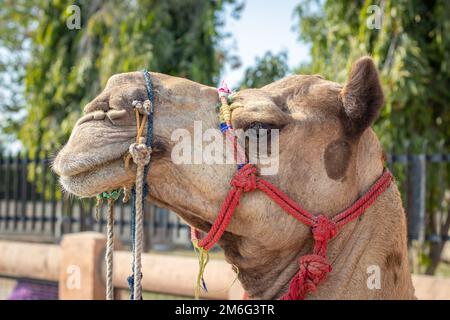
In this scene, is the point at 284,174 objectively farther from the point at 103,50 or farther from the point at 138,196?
the point at 103,50

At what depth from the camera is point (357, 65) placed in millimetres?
2215

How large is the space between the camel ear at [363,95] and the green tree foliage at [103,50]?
9.28 metres

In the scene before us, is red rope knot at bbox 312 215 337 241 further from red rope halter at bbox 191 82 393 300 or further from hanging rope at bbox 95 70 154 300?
hanging rope at bbox 95 70 154 300

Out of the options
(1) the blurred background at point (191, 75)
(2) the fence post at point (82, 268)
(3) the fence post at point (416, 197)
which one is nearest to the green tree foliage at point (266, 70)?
(1) the blurred background at point (191, 75)

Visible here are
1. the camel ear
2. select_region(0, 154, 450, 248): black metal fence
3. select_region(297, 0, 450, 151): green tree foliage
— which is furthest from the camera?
select_region(297, 0, 450, 151): green tree foliage

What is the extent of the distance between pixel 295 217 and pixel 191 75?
9983 millimetres

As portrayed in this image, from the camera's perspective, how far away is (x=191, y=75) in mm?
11922

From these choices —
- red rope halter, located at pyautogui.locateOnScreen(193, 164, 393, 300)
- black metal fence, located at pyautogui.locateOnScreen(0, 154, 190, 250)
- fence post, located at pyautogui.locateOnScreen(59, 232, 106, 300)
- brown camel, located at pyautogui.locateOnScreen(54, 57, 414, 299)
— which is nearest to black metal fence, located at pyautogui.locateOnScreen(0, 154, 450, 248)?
black metal fence, located at pyautogui.locateOnScreen(0, 154, 190, 250)

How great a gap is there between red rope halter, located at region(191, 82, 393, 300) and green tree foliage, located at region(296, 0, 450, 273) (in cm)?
616

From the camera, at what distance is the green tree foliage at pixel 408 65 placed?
821 cm

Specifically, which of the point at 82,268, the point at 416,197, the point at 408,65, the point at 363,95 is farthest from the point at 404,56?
the point at 363,95

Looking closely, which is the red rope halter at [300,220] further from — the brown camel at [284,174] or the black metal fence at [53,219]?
the black metal fence at [53,219]

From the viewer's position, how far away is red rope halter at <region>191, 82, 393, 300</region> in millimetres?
2070
